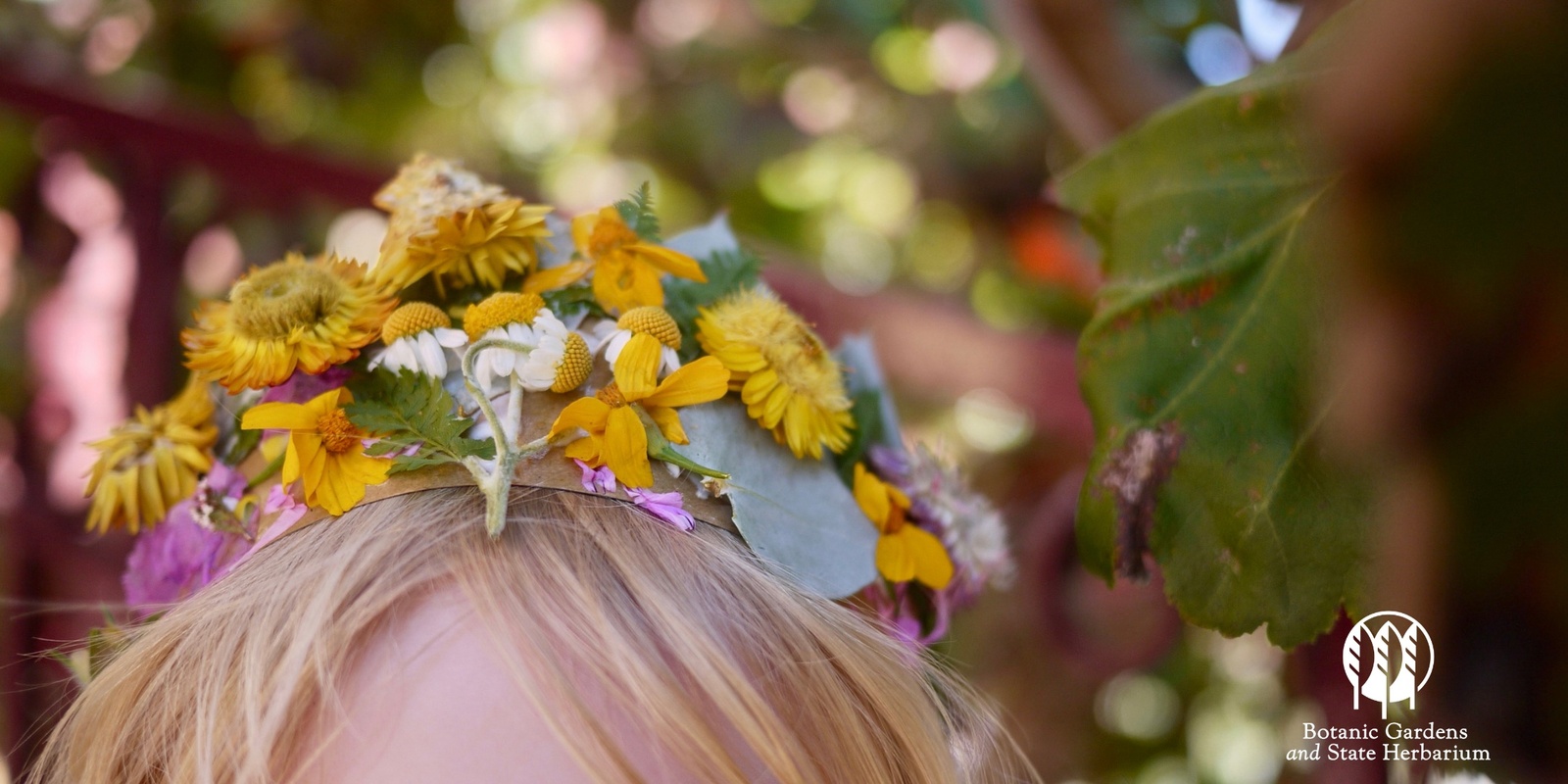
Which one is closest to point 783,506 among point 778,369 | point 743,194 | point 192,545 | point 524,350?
point 778,369

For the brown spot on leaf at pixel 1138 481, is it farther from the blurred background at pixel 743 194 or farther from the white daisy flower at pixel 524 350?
the white daisy flower at pixel 524 350

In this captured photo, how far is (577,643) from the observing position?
25.4 inches

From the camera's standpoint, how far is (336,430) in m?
0.69

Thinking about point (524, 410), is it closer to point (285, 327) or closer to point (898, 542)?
point (285, 327)

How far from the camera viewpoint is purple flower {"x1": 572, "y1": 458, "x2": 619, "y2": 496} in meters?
0.68

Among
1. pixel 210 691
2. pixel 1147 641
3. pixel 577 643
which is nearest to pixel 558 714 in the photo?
pixel 577 643

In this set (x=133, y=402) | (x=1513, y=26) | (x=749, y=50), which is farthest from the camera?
(x=749, y=50)

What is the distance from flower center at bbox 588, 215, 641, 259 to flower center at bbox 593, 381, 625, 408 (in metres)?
0.12

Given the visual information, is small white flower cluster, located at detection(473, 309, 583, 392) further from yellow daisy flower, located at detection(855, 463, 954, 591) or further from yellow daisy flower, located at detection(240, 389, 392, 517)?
yellow daisy flower, located at detection(855, 463, 954, 591)

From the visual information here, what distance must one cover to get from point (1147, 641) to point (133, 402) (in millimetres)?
1207

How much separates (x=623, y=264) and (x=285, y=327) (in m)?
0.22

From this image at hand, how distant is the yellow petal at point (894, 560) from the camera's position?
2.59ft

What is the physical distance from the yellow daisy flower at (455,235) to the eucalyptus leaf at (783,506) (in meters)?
0.17

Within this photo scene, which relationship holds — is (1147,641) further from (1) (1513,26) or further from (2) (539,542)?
(1) (1513,26)
